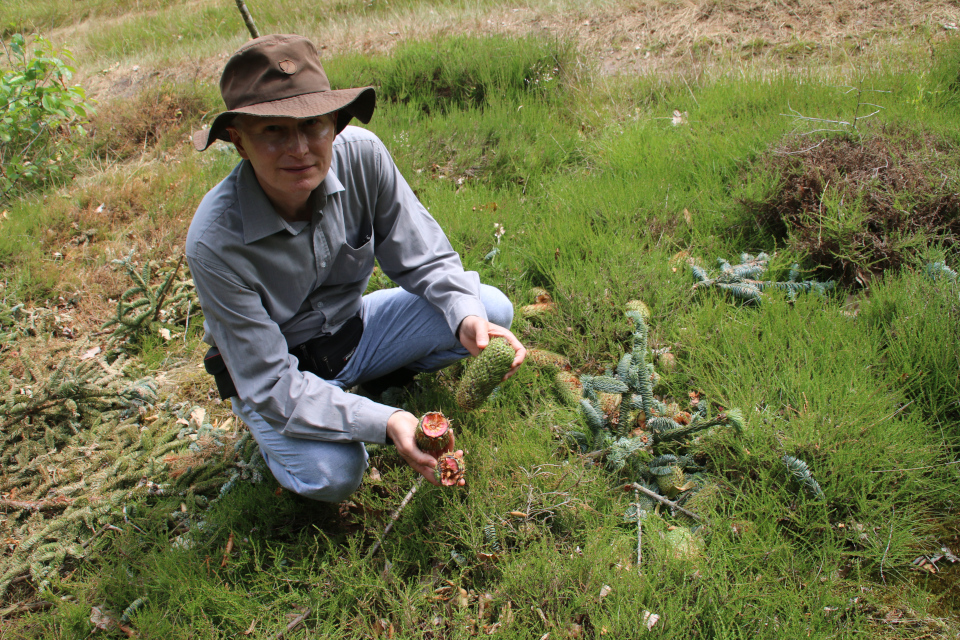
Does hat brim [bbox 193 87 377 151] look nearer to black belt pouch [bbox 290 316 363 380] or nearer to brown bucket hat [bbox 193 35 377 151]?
brown bucket hat [bbox 193 35 377 151]

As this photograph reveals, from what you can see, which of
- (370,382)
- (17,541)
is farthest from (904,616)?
(17,541)

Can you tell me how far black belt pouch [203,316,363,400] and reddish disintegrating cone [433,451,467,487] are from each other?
89cm

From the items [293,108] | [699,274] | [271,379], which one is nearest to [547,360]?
[699,274]

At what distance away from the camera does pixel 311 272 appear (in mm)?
2570

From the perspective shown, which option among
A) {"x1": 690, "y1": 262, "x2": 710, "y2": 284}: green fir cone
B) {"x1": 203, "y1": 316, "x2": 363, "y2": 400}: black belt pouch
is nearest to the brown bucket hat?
{"x1": 203, "y1": 316, "x2": 363, "y2": 400}: black belt pouch

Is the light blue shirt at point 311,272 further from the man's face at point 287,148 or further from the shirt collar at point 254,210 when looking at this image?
the man's face at point 287,148

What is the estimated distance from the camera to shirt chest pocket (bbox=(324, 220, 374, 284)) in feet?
8.87

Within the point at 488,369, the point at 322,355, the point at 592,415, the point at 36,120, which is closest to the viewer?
the point at 488,369

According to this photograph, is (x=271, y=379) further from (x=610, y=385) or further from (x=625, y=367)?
(x=625, y=367)

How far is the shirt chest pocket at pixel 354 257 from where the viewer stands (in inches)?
106

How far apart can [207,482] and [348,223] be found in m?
1.45

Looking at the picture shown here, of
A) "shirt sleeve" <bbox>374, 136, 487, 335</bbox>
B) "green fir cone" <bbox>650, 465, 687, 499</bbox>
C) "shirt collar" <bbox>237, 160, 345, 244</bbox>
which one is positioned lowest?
"green fir cone" <bbox>650, 465, 687, 499</bbox>

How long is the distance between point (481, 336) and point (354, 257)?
710 mm

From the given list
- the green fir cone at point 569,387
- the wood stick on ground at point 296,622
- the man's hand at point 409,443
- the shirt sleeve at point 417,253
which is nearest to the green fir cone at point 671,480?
the green fir cone at point 569,387
